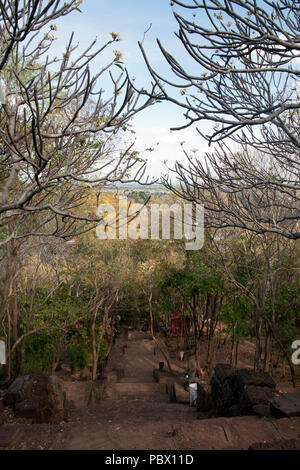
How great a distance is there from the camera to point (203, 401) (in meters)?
8.52

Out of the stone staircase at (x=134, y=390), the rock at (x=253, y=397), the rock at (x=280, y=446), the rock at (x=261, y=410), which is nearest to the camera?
the rock at (x=280, y=446)

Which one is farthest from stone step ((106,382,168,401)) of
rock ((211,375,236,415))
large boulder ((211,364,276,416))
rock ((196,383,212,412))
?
large boulder ((211,364,276,416))

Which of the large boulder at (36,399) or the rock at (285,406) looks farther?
the large boulder at (36,399)

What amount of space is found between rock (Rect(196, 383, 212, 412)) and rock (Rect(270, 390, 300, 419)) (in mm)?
3266

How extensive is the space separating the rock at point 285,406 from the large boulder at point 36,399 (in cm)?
397

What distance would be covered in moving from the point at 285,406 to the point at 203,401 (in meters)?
4.02

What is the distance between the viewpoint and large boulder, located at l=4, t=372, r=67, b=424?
20.6ft

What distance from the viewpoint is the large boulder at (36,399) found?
6270 millimetres

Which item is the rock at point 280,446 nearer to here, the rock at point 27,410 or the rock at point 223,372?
the rock at point 223,372

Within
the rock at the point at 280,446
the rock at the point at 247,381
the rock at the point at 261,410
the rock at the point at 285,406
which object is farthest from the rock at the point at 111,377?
the rock at the point at 280,446

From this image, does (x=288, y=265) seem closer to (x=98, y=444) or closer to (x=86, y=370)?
(x=98, y=444)

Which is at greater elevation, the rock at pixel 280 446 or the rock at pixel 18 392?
the rock at pixel 280 446

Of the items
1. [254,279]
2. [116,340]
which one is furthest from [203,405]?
[116,340]

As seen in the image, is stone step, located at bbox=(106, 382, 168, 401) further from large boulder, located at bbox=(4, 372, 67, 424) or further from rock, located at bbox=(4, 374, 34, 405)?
rock, located at bbox=(4, 374, 34, 405)
